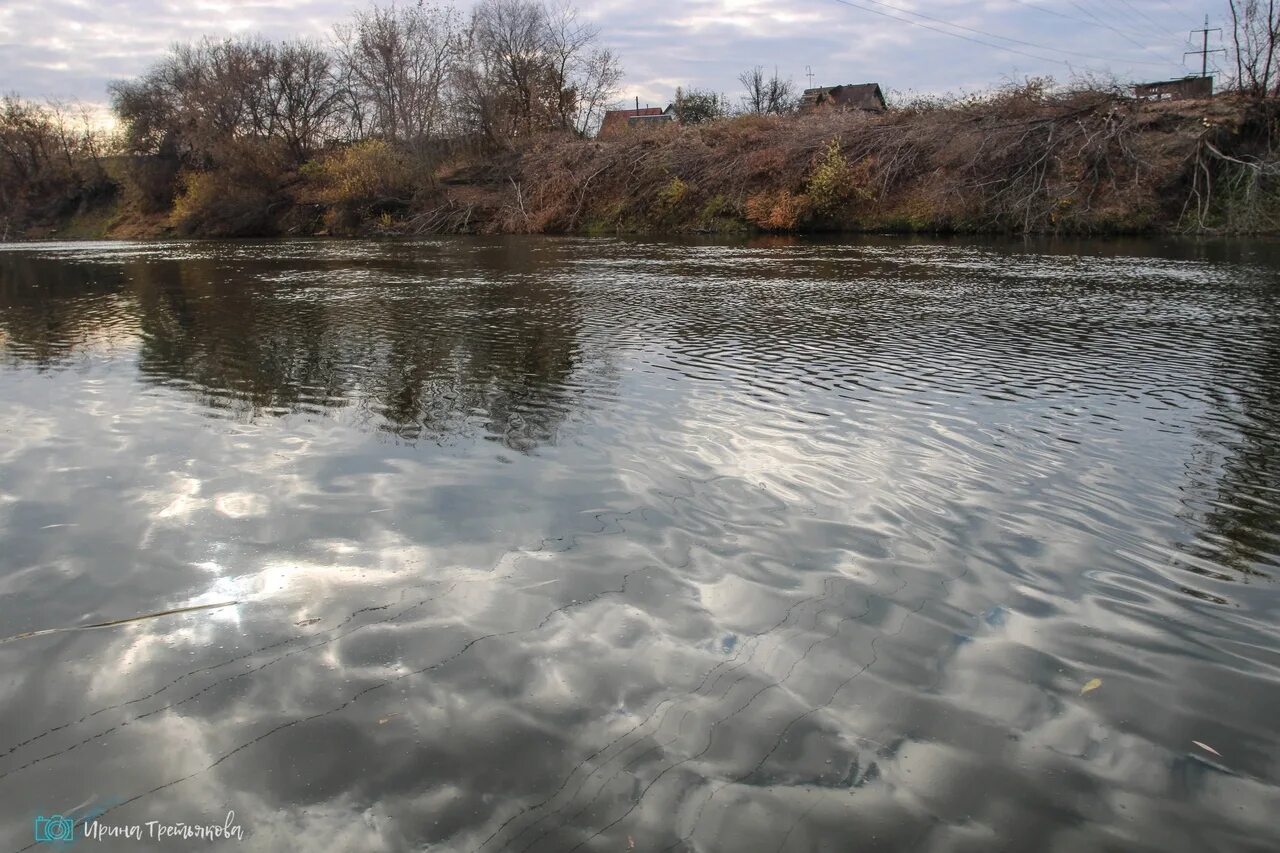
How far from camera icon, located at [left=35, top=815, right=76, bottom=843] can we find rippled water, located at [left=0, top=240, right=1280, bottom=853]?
0.19ft

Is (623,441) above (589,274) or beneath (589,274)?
beneath

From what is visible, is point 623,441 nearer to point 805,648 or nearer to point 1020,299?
point 805,648

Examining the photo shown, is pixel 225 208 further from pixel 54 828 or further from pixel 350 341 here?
pixel 54 828

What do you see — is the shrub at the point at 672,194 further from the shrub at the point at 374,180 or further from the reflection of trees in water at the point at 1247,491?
the reflection of trees in water at the point at 1247,491

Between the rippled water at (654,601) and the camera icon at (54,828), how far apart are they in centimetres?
6

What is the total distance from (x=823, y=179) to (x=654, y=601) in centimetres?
3576

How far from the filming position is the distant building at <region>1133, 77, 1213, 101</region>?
115 feet

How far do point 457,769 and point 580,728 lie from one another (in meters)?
0.51

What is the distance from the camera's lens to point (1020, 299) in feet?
51.3

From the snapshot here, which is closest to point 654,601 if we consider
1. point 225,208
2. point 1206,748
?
point 1206,748

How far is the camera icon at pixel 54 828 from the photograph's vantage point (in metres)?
2.95

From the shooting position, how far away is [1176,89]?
137 feet

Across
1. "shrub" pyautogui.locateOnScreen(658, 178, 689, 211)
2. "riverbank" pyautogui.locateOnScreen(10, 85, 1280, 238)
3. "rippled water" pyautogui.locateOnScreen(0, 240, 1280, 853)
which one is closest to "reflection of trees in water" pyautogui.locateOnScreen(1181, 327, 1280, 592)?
"rippled water" pyautogui.locateOnScreen(0, 240, 1280, 853)

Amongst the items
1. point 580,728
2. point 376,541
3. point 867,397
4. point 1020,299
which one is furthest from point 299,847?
point 1020,299
